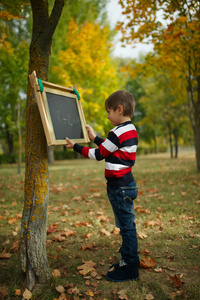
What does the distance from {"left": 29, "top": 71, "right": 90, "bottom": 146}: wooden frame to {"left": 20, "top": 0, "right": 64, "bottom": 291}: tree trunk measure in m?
0.20

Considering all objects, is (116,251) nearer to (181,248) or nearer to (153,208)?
(181,248)

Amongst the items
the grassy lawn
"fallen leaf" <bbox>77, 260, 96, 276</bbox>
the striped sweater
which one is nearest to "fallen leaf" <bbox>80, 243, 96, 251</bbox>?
the grassy lawn

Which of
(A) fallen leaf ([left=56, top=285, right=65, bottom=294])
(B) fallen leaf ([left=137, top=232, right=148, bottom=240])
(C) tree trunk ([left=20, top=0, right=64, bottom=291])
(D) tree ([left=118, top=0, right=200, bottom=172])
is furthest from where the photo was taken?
(D) tree ([left=118, top=0, right=200, bottom=172])

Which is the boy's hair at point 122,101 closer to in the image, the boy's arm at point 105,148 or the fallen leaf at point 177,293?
the boy's arm at point 105,148

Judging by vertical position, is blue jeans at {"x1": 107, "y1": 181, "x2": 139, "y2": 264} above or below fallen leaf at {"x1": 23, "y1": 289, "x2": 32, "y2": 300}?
above

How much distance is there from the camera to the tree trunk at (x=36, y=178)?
8.25 ft

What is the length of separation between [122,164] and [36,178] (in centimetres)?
96

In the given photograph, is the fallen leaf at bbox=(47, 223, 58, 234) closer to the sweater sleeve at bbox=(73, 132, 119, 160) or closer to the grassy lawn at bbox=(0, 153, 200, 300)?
the grassy lawn at bbox=(0, 153, 200, 300)

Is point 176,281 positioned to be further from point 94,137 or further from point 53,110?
point 53,110

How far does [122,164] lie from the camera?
2570mm

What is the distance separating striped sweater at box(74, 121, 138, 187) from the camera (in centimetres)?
251

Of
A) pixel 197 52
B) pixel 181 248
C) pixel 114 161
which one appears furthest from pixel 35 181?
pixel 197 52

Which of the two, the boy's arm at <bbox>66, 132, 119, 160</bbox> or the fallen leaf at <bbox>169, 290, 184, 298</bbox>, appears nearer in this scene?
the fallen leaf at <bbox>169, 290, 184, 298</bbox>

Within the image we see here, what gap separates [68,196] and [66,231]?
2.70 m
